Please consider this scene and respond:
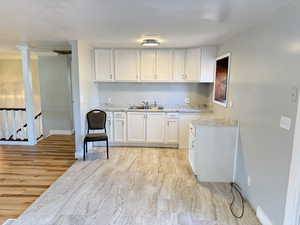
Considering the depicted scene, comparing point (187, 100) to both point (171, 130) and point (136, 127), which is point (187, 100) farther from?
point (136, 127)

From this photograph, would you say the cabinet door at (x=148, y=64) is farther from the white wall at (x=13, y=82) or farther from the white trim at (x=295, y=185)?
the white wall at (x=13, y=82)

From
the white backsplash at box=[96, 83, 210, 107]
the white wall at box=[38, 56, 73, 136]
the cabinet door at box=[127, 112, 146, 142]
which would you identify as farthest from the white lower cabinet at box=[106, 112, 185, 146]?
the white wall at box=[38, 56, 73, 136]

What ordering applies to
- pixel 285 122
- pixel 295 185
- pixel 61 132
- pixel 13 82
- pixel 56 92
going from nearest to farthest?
pixel 295 185, pixel 285 122, pixel 56 92, pixel 61 132, pixel 13 82

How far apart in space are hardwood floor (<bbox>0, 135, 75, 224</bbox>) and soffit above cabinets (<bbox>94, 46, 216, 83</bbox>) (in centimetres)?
197

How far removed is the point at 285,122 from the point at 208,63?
9.31ft

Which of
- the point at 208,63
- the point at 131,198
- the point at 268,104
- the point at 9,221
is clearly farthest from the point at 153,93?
the point at 9,221

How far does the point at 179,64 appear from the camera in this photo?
15.5ft

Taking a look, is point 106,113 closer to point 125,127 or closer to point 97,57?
point 125,127

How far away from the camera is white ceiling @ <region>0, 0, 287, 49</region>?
1.94m

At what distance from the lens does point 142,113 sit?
468 cm

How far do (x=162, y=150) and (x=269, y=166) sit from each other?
2750 millimetres

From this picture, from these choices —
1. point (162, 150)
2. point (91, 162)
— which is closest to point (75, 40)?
point (91, 162)

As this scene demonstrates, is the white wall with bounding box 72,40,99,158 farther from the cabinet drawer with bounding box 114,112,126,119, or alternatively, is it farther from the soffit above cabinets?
the cabinet drawer with bounding box 114,112,126,119

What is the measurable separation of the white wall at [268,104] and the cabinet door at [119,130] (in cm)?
261
